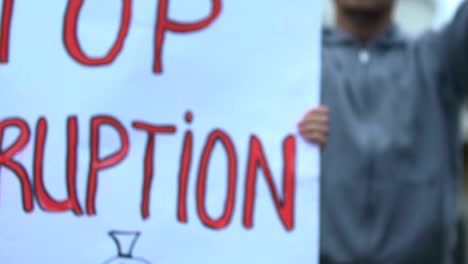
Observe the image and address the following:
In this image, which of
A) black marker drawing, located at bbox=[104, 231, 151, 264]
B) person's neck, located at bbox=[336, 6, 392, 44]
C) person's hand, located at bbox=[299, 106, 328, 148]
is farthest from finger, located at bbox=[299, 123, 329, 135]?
person's neck, located at bbox=[336, 6, 392, 44]

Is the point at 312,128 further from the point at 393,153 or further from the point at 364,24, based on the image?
the point at 364,24

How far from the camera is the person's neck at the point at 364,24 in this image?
8.89 feet

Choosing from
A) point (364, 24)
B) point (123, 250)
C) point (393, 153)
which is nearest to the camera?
point (123, 250)

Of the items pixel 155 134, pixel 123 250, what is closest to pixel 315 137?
pixel 155 134

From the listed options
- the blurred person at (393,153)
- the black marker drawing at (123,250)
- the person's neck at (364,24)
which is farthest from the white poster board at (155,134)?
the person's neck at (364,24)

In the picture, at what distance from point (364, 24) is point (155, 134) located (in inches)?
32.9

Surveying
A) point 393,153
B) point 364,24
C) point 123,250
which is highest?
point 364,24

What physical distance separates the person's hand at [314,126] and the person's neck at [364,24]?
2.15 ft

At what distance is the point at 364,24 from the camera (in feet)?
8.92

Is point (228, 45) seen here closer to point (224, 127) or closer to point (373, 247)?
point (224, 127)

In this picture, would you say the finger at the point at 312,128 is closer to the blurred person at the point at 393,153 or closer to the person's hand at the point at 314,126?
the person's hand at the point at 314,126

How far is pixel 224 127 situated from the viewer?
6.87 ft

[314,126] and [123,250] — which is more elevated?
[314,126]

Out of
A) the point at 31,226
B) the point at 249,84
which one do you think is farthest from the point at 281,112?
the point at 31,226
